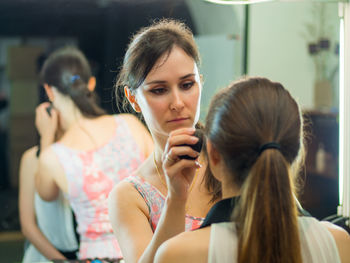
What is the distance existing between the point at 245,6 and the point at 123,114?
881 millimetres

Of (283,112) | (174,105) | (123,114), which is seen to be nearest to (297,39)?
(123,114)

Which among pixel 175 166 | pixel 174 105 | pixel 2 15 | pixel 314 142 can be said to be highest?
pixel 2 15

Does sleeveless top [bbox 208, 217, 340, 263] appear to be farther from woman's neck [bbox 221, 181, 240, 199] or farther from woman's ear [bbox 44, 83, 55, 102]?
woman's ear [bbox 44, 83, 55, 102]

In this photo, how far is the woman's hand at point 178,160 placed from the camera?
77 cm

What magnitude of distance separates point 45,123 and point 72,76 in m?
0.19

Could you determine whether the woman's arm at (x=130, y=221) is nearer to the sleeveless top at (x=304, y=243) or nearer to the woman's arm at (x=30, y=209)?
the sleeveless top at (x=304, y=243)

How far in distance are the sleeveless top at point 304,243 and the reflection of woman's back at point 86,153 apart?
847 mm

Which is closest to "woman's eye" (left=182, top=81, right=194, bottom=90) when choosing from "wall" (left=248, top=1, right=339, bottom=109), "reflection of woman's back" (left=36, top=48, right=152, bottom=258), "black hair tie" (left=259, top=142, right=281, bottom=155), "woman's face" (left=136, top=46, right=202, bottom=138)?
"woman's face" (left=136, top=46, right=202, bottom=138)

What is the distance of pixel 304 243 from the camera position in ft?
2.33

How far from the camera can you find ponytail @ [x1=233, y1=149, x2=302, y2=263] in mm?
668

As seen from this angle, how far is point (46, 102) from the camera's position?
4.91 feet

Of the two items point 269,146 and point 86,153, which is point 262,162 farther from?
point 86,153

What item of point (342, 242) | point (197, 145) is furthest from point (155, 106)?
point (342, 242)

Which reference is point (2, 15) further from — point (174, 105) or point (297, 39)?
point (297, 39)
